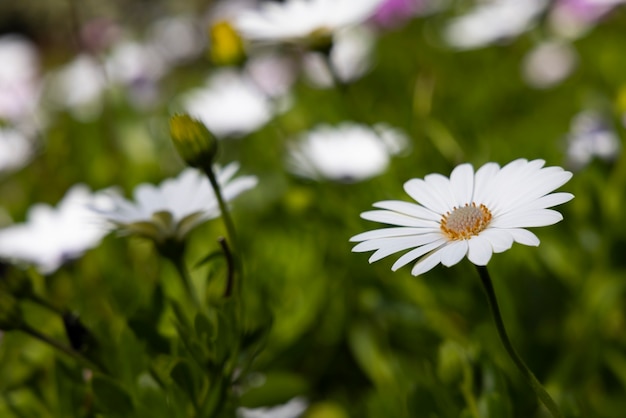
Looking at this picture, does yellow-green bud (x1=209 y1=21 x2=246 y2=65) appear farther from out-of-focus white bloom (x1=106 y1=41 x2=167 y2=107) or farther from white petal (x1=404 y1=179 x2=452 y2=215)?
out-of-focus white bloom (x1=106 y1=41 x2=167 y2=107)

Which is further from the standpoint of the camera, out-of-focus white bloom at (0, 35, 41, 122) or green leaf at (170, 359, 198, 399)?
out-of-focus white bloom at (0, 35, 41, 122)

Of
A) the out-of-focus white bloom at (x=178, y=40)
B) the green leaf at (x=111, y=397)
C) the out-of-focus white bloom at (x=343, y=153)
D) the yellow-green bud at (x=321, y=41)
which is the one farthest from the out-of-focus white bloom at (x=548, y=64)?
the out-of-focus white bloom at (x=178, y=40)

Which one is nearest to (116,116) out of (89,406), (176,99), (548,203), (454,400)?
(176,99)

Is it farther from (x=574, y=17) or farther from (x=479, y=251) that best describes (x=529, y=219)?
(x=574, y=17)

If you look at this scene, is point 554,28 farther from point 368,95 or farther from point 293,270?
point 293,270

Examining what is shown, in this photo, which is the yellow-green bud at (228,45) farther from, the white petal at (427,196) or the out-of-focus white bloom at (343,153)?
the white petal at (427,196)

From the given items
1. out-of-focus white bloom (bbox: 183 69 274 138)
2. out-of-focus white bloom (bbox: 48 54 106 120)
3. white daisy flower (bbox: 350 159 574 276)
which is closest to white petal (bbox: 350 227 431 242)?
white daisy flower (bbox: 350 159 574 276)
